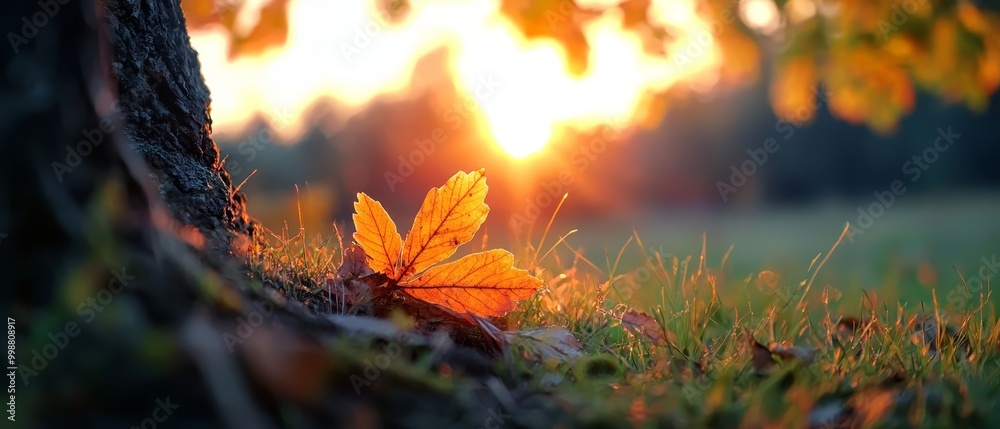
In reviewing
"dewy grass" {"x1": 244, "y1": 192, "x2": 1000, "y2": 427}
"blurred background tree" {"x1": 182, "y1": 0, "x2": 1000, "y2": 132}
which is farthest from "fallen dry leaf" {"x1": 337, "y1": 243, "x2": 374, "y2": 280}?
"blurred background tree" {"x1": 182, "y1": 0, "x2": 1000, "y2": 132}

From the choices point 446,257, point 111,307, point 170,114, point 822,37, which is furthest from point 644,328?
point 822,37

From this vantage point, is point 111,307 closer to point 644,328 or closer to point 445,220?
point 445,220

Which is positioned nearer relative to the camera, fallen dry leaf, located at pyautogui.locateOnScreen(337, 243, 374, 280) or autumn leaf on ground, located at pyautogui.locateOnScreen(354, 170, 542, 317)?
autumn leaf on ground, located at pyautogui.locateOnScreen(354, 170, 542, 317)

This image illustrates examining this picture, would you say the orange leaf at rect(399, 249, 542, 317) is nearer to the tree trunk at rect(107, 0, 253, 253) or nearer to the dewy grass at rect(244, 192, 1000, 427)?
the dewy grass at rect(244, 192, 1000, 427)

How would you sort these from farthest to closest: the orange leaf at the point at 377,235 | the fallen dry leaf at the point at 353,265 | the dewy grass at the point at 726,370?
the fallen dry leaf at the point at 353,265
the orange leaf at the point at 377,235
the dewy grass at the point at 726,370

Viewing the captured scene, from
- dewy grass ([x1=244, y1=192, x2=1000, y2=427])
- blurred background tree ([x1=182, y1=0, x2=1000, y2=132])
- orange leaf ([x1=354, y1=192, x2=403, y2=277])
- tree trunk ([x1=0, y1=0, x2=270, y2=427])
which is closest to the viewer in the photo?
tree trunk ([x1=0, y1=0, x2=270, y2=427])

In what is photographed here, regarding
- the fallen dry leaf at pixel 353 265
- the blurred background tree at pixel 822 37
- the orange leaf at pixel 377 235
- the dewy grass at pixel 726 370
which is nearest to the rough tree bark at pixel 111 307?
the dewy grass at pixel 726 370

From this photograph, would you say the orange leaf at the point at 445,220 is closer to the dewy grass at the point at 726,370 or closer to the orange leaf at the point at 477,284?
the orange leaf at the point at 477,284

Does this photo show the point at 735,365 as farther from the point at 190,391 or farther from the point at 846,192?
the point at 846,192
